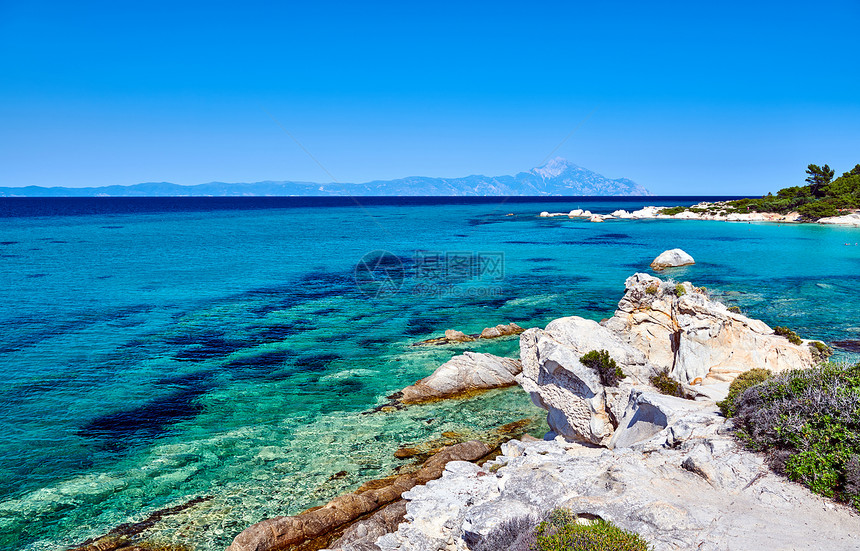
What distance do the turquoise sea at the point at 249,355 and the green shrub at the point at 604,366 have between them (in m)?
4.30

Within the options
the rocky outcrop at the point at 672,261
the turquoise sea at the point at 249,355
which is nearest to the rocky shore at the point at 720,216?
the turquoise sea at the point at 249,355

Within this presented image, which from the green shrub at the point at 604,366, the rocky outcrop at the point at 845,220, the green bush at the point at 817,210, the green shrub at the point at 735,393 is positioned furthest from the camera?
the green bush at the point at 817,210

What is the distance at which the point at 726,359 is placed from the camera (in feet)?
68.8

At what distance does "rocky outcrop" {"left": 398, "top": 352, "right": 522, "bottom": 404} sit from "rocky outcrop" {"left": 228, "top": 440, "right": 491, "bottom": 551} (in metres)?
6.58

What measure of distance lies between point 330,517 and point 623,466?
28.0ft

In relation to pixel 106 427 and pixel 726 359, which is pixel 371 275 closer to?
pixel 106 427

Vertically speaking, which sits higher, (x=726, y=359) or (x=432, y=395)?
(x=726, y=359)

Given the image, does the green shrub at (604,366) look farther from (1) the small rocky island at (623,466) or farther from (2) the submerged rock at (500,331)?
(2) the submerged rock at (500,331)

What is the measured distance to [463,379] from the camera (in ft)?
81.6

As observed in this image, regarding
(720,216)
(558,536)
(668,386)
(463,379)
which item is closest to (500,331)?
(463,379)

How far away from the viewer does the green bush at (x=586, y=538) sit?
8.54 metres

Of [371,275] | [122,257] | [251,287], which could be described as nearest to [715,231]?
[371,275]

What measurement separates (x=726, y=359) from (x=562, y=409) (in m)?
8.05

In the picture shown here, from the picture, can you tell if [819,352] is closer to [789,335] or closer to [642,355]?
[789,335]
